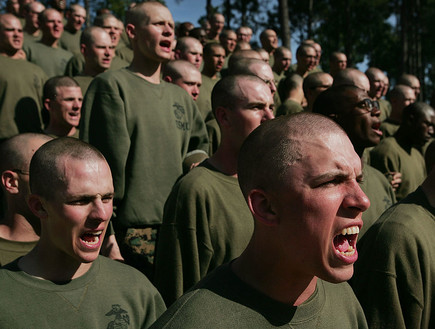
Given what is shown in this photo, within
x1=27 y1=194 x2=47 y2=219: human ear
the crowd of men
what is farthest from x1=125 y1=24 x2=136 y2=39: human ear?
x1=27 y1=194 x2=47 y2=219: human ear

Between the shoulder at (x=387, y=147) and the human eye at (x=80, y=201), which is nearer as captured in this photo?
the human eye at (x=80, y=201)

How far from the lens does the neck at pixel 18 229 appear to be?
4148mm

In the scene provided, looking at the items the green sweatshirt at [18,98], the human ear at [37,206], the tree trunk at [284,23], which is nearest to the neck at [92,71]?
the green sweatshirt at [18,98]

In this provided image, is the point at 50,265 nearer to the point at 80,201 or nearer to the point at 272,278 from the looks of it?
the point at 80,201

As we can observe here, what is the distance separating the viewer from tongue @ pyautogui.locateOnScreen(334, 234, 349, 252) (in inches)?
91.5

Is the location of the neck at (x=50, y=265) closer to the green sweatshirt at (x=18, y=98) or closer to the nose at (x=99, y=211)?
the nose at (x=99, y=211)

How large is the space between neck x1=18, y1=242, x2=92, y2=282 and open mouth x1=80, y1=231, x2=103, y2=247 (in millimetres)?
119

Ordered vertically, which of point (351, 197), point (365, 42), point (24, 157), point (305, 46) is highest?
point (351, 197)

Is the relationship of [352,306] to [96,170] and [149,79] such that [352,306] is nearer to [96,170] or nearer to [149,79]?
[96,170]

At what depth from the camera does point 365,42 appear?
45.3m

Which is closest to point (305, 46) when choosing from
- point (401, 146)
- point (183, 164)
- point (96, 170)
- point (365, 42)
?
point (401, 146)

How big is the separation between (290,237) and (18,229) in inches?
95.0

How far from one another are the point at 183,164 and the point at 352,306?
2.98 meters

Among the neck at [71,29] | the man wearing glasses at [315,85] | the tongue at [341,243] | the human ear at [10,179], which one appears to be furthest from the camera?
the neck at [71,29]
